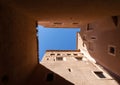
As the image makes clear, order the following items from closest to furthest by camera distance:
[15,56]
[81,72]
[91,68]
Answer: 1. [15,56]
2. [81,72]
3. [91,68]

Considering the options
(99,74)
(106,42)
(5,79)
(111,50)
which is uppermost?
(106,42)

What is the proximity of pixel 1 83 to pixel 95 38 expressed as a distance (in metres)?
10.6

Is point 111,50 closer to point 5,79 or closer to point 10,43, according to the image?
point 10,43

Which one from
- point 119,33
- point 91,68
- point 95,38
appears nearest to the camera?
point 119,33

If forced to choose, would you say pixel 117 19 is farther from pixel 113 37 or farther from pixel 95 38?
pixel 95 38

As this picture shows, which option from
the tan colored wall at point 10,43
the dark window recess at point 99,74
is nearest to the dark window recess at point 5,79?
the tan colored wall at point 10,43

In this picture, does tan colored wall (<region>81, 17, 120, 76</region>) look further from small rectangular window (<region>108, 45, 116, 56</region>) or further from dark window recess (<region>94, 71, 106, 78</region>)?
dark window recess (<region>94, 71, 106, 78</region>)

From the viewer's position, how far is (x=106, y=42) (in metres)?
11.1

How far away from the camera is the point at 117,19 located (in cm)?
920

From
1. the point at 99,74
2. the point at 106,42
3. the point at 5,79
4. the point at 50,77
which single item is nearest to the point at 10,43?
the point at 5,79

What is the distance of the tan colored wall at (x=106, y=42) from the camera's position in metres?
9.32

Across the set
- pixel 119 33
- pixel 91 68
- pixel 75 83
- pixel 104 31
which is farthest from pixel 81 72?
pixel 119 33

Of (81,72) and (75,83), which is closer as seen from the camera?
(75,83)

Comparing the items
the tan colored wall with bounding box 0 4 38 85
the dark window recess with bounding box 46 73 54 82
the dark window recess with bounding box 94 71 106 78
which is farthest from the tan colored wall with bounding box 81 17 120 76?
the tan colored wall with bounding box 0 4 38 85
